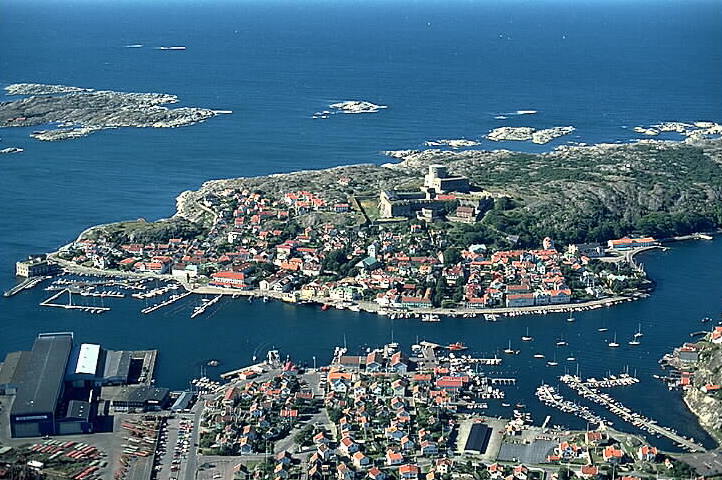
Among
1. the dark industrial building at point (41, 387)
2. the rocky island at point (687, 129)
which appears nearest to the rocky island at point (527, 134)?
the rocky island at point (687, 129)

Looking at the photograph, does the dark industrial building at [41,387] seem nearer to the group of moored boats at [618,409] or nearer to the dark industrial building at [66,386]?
the dark industrial building at [66,386]

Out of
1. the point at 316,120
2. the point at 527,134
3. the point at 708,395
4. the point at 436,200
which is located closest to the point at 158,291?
the point at 436,200

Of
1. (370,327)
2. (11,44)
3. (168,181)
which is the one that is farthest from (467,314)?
(11,44)

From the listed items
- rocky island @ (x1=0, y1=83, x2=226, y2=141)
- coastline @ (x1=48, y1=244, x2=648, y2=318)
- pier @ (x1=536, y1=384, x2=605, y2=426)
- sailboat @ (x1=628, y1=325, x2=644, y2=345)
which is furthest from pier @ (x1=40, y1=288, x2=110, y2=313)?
rocky island @ (x1=0, y1=83, x2=226, y2=141)

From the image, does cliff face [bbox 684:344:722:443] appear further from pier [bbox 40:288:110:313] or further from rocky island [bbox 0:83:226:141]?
rocky island [bbox 0:83:226:141]

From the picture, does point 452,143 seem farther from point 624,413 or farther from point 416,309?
point 624,413
